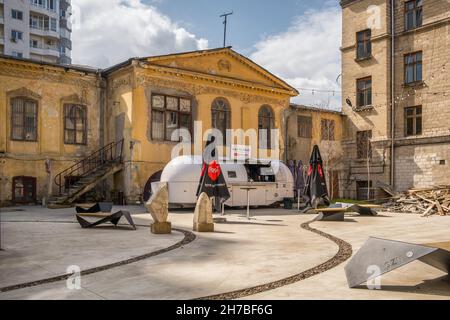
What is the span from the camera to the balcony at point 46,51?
205 feet

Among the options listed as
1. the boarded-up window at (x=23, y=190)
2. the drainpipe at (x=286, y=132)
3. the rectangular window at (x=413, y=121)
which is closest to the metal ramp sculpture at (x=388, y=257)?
the boarded-up window at (x=23, y=190)

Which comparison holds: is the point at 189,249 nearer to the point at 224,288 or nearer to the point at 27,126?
the point at 224,288

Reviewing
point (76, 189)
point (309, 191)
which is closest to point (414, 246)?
point (309, 191)

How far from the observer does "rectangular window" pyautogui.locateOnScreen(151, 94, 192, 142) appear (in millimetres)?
22891

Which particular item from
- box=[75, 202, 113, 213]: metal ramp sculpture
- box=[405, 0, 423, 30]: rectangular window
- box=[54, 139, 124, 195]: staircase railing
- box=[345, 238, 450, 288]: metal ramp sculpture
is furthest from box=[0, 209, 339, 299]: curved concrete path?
box=[405, 0, 423, 30]: rectangular window

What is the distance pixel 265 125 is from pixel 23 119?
1357cm

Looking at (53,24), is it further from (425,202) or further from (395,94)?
(425,202)

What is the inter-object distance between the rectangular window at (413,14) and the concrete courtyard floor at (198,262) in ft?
58.2

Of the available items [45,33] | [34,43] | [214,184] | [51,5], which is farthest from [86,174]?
[51,5]

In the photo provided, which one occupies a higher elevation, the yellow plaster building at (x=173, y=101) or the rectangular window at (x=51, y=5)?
the rectangular window at (x=51, y=5)

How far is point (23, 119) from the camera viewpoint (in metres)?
21.0

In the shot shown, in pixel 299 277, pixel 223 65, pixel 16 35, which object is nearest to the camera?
pixel 299 277

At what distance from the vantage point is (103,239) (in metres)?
9.68

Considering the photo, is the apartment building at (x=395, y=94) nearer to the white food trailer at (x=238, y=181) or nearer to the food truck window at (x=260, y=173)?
the white food trailer at (x=238, y=181)
